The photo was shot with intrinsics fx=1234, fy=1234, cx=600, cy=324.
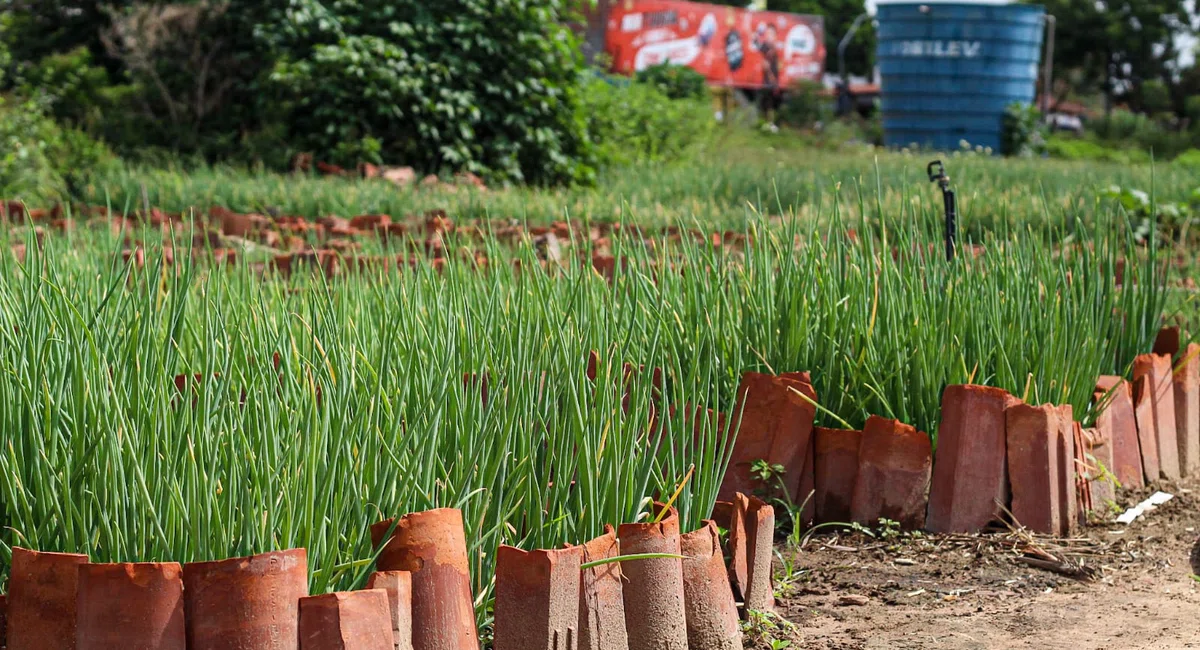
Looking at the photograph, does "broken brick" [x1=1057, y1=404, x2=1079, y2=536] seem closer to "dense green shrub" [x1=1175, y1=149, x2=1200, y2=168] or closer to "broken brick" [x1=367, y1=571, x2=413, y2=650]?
"broken brick" [x1=367, y1=571, x2=413, y2=650]

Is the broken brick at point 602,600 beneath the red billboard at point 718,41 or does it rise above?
beneath

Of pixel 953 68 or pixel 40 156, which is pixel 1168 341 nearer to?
pixel 40 156

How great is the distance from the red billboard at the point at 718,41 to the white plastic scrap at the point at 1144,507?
2047 cm

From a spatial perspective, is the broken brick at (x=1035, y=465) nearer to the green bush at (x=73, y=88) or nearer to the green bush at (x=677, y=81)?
the green bush at (x=73, y=88)

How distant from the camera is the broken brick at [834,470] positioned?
95.8 inches

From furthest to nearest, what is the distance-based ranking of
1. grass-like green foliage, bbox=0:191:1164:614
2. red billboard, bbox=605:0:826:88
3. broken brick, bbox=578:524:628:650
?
red billboard, bbox=605:0:826:88 < broken brick, bbox=578:524:628:650 < grass-like green foliage, bbox=0:191:1164:614

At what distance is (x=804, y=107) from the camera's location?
26.7 m

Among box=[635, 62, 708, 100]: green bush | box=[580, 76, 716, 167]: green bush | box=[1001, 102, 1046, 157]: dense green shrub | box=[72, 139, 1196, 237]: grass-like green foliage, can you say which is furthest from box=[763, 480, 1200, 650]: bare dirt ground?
box=[635, 62, 708, 100]: green bush

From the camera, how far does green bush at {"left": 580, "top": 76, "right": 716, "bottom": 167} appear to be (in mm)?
10430

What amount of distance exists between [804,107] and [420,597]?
26.1 m

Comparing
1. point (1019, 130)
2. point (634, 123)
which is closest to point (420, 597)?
point (634, 123)

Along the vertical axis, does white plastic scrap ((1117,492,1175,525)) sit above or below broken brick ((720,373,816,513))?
below

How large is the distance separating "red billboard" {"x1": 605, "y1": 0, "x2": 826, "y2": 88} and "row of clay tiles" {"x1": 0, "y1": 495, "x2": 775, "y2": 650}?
70.2ft

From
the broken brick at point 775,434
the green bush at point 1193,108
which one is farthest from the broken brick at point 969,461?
the green bush at point 1193,108
